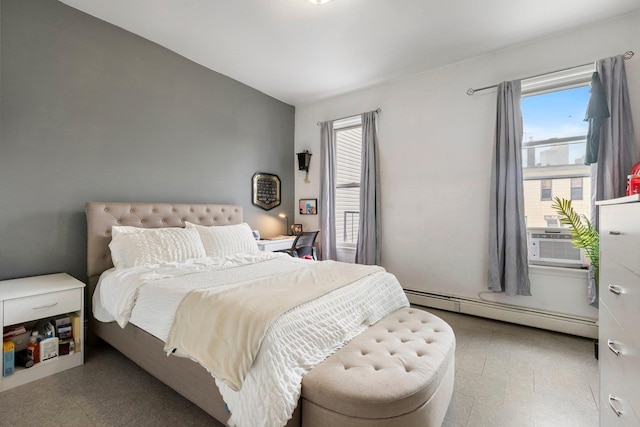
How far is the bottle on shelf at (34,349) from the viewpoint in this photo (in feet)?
6.26

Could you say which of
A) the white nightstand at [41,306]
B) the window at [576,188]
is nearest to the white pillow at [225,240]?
the white nightstand at [41,306]

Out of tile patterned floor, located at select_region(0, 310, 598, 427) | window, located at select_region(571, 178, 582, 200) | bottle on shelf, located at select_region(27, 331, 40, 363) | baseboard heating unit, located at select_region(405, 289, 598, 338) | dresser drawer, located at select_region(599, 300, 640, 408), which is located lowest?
tile patterned floor, located at select_region(0, 310, 598, 427)

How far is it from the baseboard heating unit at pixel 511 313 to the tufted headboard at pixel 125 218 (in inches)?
104

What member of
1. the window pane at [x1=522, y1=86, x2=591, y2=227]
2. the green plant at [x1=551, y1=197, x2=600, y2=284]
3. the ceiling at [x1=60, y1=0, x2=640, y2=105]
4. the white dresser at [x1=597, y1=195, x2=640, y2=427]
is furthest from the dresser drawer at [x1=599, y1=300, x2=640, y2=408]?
the ceiling at [x1=60, y1=0, x2=640, y2=105]

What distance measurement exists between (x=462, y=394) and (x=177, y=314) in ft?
5.87

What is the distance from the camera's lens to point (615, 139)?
2.35 m

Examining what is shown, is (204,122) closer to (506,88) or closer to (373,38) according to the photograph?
(373,38)

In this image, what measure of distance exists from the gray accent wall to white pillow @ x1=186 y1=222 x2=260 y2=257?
1.97 feet

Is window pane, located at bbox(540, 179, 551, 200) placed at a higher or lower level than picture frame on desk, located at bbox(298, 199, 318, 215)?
higher

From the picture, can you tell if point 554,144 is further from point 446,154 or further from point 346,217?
point 346,217

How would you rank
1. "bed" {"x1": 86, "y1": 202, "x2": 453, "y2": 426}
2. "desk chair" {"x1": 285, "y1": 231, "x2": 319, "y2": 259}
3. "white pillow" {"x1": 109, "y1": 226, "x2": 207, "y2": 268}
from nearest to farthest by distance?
"bed" {"x1": 86, "y1": 202, "x2": 453, "y2": 426}, "white pillow" {"x1": 109, "y1": 226, "x2": 207, "y2": 268}, "desk chair" {"x1": 285, "y1": 231, "x2": 319, "y2": 259}

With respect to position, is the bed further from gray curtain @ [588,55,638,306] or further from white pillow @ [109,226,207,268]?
gray curtain @ [588,55,638,306]

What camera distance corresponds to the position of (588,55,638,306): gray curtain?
233cm

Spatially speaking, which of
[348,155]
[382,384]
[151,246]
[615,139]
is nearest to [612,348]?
[382,384]
